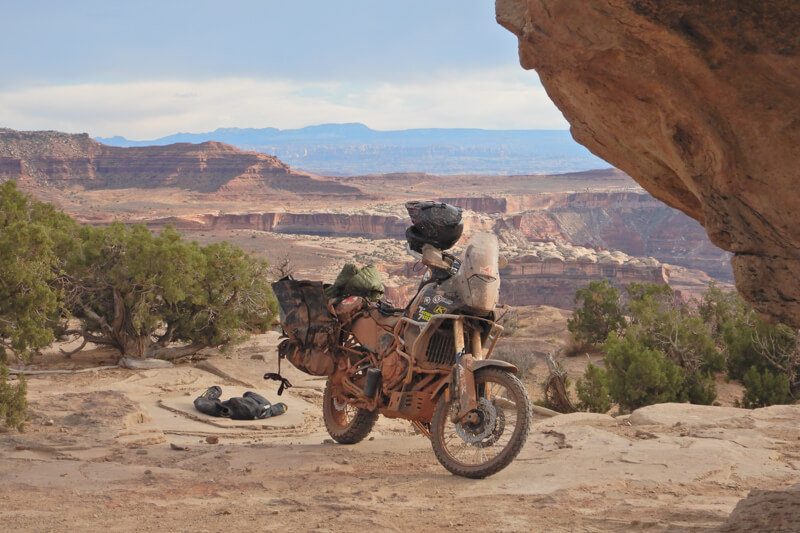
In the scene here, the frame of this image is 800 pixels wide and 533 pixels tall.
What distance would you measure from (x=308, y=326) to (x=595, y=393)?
19.7ft

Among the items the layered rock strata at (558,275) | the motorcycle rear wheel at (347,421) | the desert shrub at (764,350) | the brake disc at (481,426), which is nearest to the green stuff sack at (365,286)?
the motorcycle rear wheel at (347,421)

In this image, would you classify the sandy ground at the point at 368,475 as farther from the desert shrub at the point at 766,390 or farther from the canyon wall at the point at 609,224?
the canyon wall at the point at 609,224

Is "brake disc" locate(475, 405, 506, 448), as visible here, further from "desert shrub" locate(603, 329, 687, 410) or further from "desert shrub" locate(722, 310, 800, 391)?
"desert shrub" locate(722, 310, 800, 391)

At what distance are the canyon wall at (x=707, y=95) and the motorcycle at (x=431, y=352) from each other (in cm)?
212

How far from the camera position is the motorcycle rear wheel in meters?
7.26

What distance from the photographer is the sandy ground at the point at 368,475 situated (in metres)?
4.52

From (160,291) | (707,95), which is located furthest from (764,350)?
(707,95)

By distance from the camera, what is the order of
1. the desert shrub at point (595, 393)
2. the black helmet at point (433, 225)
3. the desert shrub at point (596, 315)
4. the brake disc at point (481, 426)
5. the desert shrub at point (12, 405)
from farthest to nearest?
the desert shrub at point (596, 315), the desert shrub at point (595, 393), the desert shrub at point (12, 405), the black helmet at point (433, 225), the brake disc at point (481, 426)

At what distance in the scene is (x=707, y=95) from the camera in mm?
3369

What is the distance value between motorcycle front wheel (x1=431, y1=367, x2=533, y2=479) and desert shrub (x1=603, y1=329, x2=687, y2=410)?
6146 millimetres

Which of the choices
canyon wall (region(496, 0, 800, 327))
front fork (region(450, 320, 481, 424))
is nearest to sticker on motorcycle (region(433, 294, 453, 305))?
front fork (region(450, 320, 481, 424))

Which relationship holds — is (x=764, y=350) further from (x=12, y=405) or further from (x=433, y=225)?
(x=12, y=405)

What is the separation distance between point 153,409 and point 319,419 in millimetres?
2081

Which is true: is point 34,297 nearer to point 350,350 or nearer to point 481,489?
point 350,350
